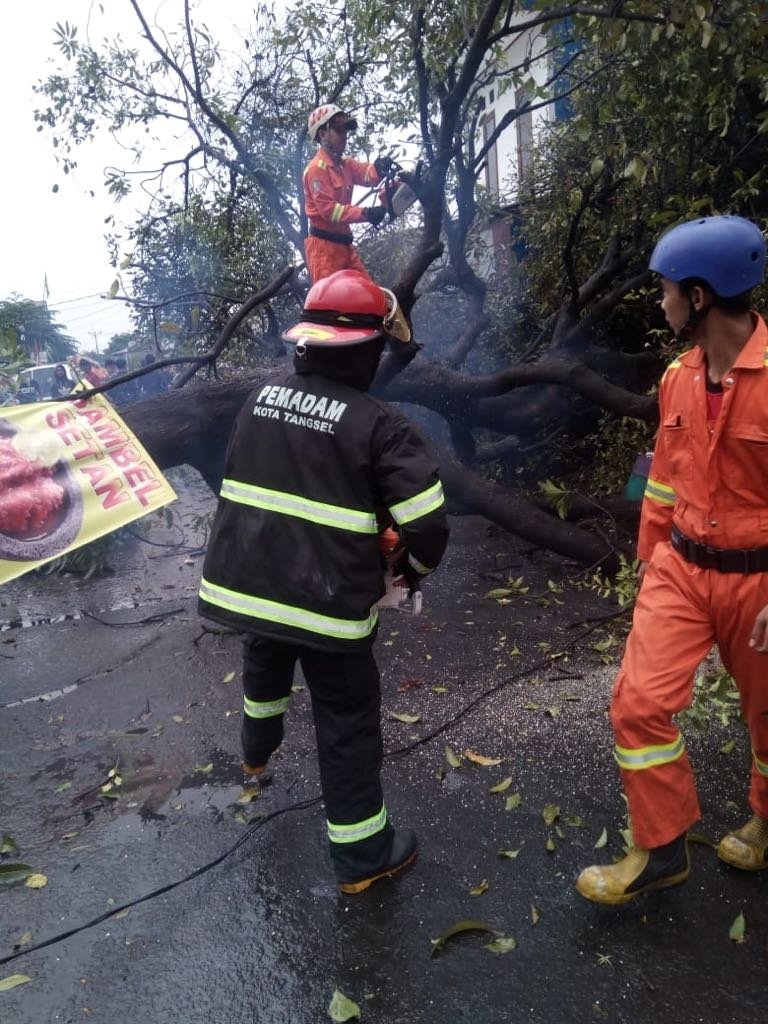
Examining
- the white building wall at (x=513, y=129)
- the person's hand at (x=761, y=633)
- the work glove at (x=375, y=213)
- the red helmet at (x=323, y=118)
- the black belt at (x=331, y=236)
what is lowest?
the person's hand at (x=761, y=633)

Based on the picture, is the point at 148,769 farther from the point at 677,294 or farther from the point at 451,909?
the point at 677,294

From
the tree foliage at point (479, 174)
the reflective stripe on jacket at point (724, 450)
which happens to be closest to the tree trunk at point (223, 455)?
the tree foliage at point (479, 174)

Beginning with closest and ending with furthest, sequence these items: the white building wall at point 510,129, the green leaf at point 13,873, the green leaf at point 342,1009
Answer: the green leaf at point 342,1009 < the green leaf at point 13,873 < the white building wall at point 510,129

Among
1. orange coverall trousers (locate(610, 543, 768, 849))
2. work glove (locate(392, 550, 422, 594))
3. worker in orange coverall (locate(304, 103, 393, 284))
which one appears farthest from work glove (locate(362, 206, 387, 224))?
orange coverall trousers (locate(610, 543, 768, 849))

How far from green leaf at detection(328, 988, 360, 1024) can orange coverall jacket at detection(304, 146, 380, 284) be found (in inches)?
173

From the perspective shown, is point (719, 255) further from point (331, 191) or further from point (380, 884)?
point (331, 191)

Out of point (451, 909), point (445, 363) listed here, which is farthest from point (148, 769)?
point (445, 363)

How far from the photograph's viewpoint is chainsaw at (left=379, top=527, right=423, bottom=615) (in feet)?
8.07

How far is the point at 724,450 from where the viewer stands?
2.16 meters

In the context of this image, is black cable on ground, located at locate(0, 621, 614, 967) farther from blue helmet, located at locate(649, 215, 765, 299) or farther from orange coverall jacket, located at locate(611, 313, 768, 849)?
blue helmet, located at locate(649, 215, 765, 299)

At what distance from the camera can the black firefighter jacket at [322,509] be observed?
2293 mm

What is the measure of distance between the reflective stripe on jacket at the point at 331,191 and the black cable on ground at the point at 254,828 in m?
3.06

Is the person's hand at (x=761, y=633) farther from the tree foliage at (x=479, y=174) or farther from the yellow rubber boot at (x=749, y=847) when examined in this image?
the tree foliage at (x=479, y=174)

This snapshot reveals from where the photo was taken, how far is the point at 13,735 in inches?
152
